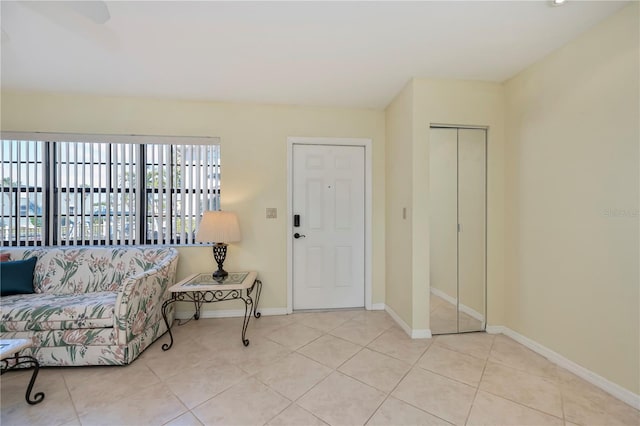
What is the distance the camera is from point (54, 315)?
6.29 ft

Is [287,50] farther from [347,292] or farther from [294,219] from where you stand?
[347,292]

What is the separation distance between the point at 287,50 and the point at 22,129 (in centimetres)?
295

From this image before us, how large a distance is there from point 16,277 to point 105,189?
105cm

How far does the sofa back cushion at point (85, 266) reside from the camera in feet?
7.87

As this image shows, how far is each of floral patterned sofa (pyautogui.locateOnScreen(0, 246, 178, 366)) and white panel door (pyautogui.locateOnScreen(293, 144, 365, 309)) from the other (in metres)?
1.44

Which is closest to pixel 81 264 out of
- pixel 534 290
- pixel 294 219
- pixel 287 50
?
pixel 294 219

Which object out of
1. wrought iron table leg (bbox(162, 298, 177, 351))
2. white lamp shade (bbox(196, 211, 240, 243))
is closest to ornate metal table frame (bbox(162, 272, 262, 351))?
wrought iron table leg (bbox(162, 298, 177, 351))

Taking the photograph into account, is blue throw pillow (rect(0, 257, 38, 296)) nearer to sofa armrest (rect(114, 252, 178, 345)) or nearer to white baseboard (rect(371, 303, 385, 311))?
sofa armrest (rect(114, 252, 178, 345))

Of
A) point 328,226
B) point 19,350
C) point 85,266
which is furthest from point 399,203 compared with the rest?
point 85,266

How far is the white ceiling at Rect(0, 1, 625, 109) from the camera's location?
159 centimetres

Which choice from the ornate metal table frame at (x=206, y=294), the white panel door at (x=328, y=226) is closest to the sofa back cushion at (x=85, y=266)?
the ornate metal table frame at (x=206, y=294)

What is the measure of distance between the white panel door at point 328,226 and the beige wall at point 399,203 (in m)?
0.34

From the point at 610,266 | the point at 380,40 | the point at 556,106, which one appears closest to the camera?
the point at 610,266

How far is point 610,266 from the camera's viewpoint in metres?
1.67
